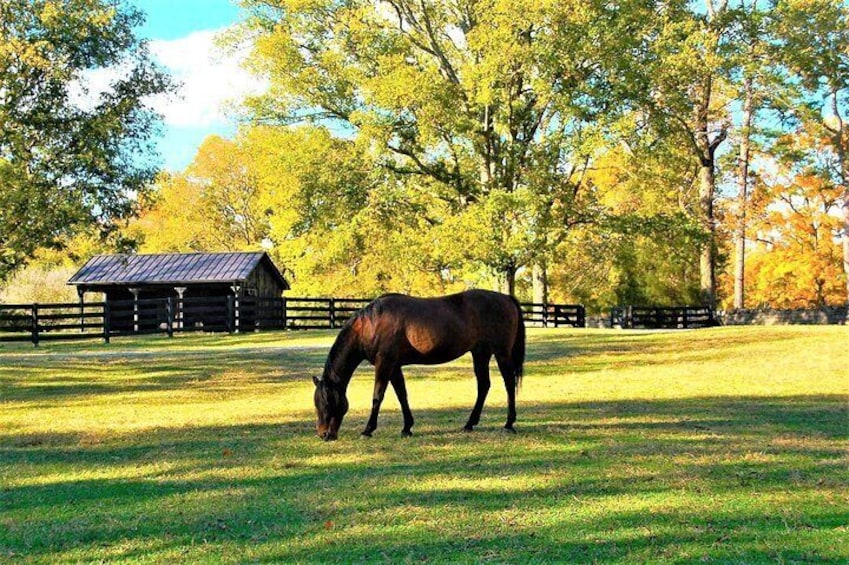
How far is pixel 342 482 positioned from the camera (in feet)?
21.2

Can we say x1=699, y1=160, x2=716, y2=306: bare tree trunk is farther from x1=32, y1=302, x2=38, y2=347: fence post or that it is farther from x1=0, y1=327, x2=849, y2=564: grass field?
x1=32, y1=302, x2=38, y2=347: fence post

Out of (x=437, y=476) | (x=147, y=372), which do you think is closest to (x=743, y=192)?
(x=147, y=372)

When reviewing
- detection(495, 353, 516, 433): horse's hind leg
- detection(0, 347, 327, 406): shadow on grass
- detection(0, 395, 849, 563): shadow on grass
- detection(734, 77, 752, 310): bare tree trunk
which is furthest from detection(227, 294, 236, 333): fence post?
detection(495, 353, 516, 433): horse's hind leg

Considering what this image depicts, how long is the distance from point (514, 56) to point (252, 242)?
3275 centimetres

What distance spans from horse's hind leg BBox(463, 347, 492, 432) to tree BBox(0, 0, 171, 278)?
430 inches

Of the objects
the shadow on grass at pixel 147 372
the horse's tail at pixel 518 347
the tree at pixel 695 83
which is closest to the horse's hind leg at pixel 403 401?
the horse's tail at pixel 518 347

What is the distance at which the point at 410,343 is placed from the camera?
8773 mm

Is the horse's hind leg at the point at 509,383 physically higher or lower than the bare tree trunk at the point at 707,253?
lower

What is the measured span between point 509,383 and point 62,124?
1237 centimetres

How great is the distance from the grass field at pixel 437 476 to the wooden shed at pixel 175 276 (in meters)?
21.6

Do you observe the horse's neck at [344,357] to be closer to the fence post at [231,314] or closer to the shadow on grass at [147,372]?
the shadow on grass at [147,372]

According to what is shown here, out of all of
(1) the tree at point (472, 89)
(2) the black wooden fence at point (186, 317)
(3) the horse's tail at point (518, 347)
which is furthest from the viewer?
(2) the black wooden fence at point (186, 317)

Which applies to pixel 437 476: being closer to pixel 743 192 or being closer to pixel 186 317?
pixel 186 317

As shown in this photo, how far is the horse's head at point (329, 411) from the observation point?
28.2 feet
